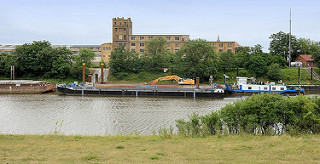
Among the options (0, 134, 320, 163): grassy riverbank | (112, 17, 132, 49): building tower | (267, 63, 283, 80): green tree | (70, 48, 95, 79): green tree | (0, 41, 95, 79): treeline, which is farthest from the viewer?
(112, 17, 132, 49): building tower

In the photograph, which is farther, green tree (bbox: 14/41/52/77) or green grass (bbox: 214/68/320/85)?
green tree (bbox: 14/41/52/77)

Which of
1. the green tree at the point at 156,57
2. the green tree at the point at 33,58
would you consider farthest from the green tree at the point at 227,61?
the green tree at the point at 33,58

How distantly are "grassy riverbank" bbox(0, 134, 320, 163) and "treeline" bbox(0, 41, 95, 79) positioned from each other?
2108 inches

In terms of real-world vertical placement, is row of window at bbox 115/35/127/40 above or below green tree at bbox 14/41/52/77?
above

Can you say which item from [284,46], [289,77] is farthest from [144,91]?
[284,46]

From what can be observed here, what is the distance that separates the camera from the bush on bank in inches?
650

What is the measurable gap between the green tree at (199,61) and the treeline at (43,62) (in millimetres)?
24030

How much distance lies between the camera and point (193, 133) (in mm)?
16922

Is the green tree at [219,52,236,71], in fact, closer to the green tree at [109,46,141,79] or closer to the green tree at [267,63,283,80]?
the green tree at [267,63,283,80]

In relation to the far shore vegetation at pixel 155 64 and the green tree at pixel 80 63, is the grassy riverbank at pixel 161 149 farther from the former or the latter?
the green tree at pixel 80 63

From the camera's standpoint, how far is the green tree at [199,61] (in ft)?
208

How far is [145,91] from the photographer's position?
161 ft

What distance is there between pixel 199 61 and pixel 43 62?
128 ft

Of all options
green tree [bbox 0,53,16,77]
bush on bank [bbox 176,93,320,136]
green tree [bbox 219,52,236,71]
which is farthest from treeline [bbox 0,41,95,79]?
bush on bank [bbox 176,93,320,136]
